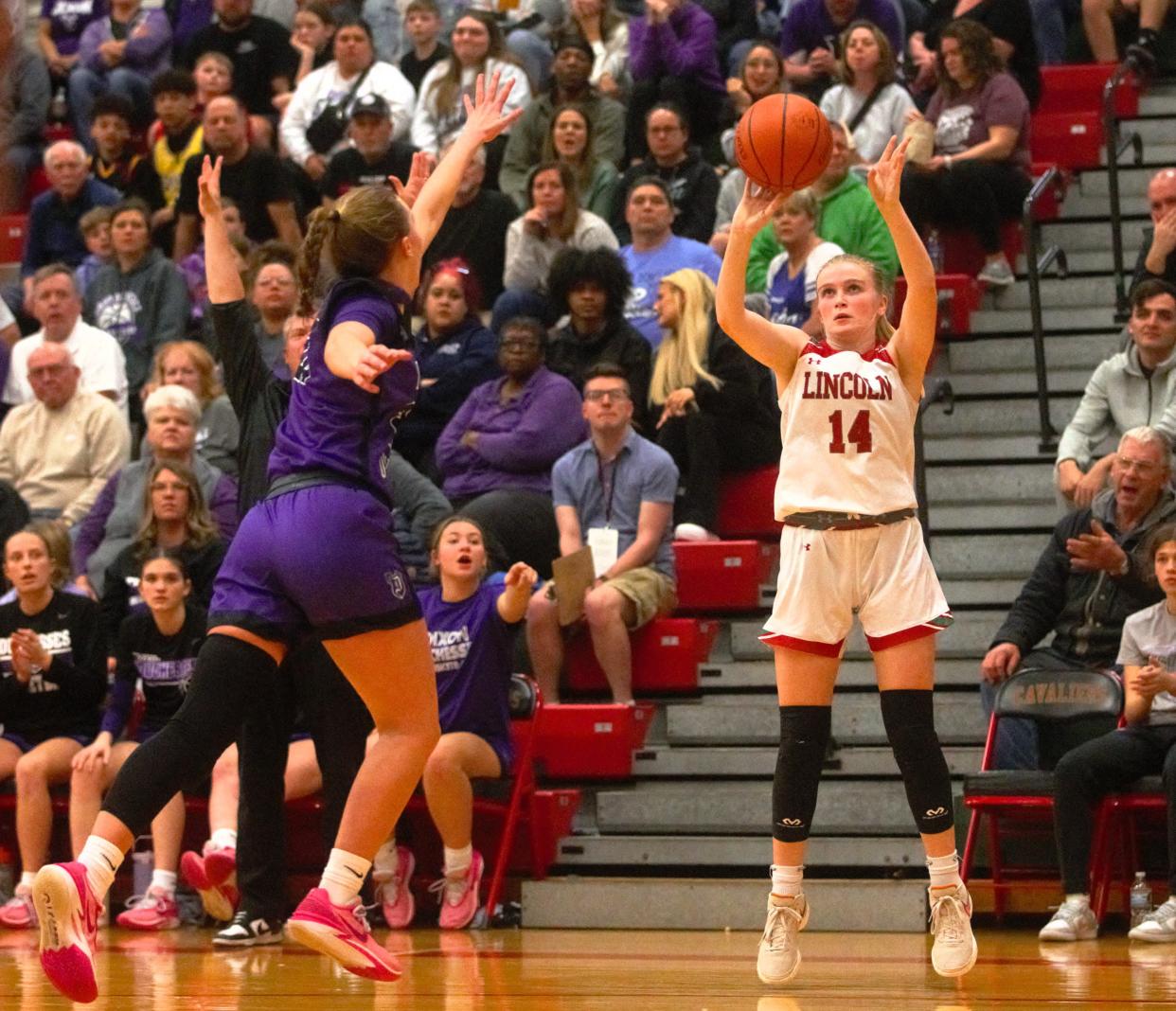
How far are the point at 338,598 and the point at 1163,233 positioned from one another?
5.43 meters

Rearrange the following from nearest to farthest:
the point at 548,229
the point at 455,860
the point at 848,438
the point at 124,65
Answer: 1. the point at 848,438
2. the point at 455,860
3. the point at 548,229
4. the point at 124,65

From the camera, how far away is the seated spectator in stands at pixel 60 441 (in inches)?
377

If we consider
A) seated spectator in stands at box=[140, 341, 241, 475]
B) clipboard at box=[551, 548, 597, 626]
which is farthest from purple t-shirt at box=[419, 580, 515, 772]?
seated spectator in stands at box=[140, 341, 241, 475]

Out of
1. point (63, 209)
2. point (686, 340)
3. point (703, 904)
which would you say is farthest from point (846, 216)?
point (63, 209)

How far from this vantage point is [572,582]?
7840 mm

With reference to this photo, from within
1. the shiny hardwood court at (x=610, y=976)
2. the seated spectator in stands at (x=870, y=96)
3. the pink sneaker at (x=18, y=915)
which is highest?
the seated spectator in stands at (x=870, y=96)

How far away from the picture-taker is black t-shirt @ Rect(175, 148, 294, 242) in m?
11.2

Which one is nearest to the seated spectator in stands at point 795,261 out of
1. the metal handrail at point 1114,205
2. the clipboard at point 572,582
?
the metal handrail at point 1114,205

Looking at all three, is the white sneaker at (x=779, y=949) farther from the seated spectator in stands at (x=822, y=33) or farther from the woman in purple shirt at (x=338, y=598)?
the seated spectator in stands at (x=822, y=33)

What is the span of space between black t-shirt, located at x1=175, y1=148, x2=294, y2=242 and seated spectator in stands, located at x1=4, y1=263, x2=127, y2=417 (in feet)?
4.18

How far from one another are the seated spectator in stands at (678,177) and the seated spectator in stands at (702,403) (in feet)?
4.65

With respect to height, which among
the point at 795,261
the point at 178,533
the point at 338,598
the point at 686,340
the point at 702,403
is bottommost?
the point at 178,533

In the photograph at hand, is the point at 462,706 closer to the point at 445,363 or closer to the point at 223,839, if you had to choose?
the point at 223,839

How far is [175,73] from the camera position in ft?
40.0
